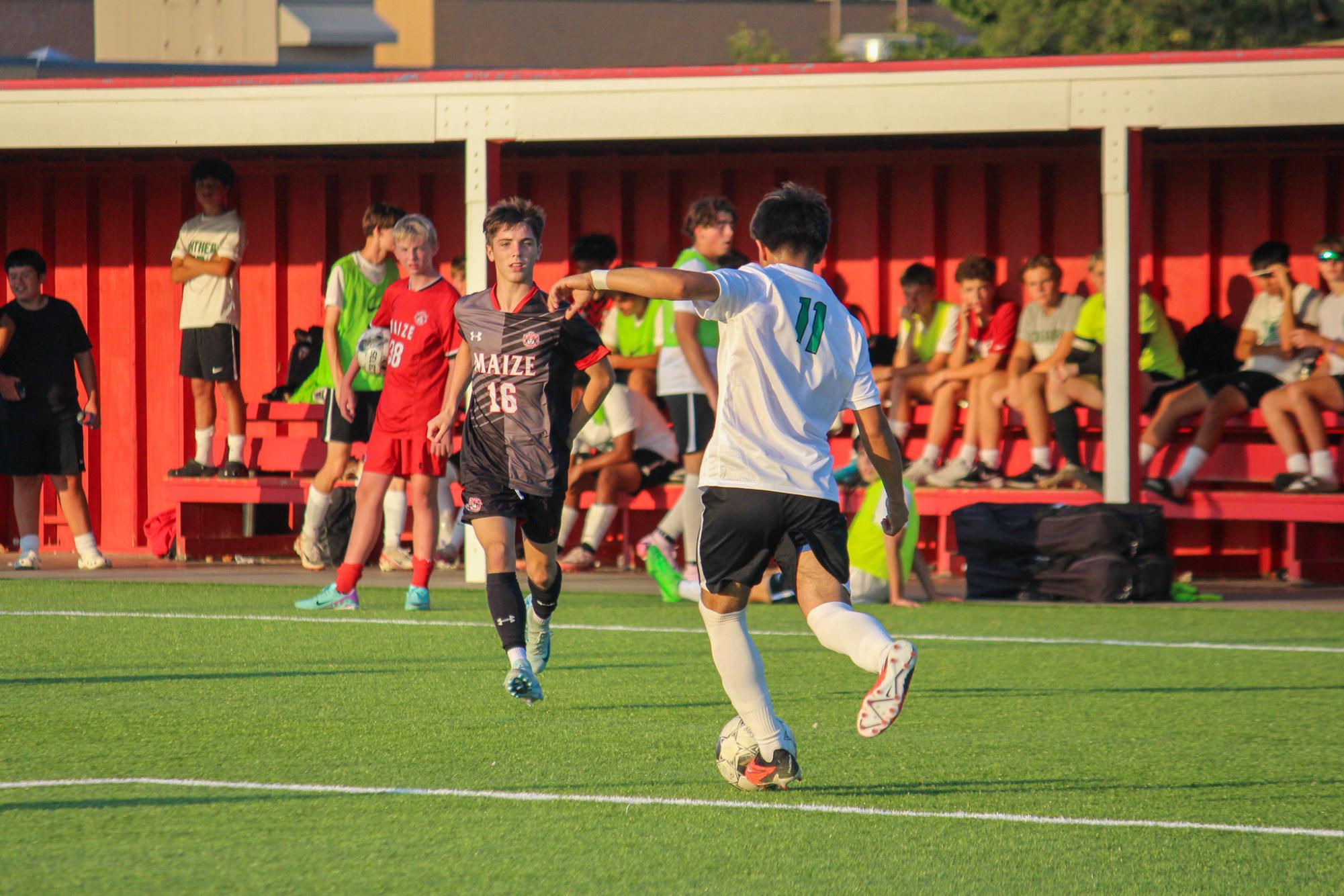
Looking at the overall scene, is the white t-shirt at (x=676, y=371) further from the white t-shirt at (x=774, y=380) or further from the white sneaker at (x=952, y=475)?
the white t-shirt at (x=774, y=380)

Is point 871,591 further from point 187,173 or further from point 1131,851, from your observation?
point 187,173

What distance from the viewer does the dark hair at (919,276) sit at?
41.3ft

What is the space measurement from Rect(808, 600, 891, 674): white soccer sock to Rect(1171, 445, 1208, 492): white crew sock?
693 centimetres

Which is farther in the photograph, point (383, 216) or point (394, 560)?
point (394, 560)

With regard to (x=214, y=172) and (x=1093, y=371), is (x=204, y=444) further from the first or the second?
(x=1093, y=371)

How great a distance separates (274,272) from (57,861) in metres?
10.2

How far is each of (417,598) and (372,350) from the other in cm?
179

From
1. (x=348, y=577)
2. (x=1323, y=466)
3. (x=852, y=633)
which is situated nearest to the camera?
(x=852, y=633)

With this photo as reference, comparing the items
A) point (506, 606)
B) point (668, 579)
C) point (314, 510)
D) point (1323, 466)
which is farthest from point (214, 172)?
point (1323, 466)

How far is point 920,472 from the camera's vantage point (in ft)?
39.4

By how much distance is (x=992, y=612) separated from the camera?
9.98 metres

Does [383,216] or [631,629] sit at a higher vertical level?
[383,216]

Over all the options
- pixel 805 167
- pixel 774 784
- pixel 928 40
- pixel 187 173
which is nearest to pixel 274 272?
pixel 187 173

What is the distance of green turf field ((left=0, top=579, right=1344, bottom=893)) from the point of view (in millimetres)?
4148
